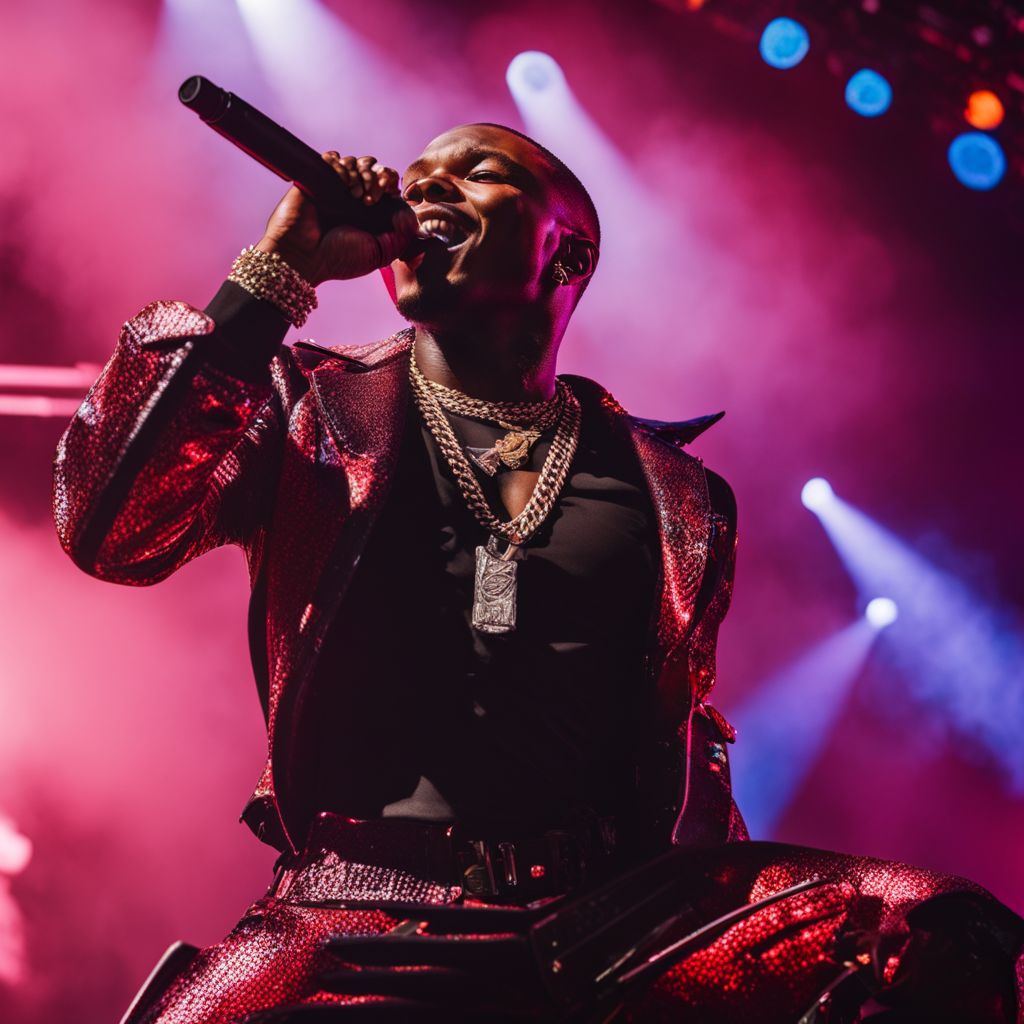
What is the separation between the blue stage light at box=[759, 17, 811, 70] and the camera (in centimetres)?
595

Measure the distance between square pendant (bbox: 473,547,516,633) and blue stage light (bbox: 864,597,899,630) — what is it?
17.0 ft

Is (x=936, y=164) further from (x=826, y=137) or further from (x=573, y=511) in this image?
(x=573, y=511)

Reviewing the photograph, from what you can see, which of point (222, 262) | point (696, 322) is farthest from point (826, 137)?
point (222, 262)

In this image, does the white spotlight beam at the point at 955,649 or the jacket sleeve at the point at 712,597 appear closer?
the jacket sleeve at the point at 712,597

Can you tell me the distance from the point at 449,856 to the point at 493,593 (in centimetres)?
42

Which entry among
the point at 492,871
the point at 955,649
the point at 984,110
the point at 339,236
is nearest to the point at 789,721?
the point at 955,649

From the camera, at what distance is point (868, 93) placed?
241 inches

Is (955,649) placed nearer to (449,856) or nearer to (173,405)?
(449,856)

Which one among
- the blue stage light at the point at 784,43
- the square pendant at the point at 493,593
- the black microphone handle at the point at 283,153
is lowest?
the square pendant at the point at 493,593

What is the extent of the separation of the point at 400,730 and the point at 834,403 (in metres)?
5.32

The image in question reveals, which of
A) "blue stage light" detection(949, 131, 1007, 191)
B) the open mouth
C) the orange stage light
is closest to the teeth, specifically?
the open mouth

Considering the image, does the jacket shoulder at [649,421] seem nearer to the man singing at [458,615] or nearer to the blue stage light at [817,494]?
the man singing at [458,615]

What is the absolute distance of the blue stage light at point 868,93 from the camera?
606 cm

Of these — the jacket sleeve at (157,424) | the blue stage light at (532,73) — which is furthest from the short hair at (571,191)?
the blue stage light at (532,73)
